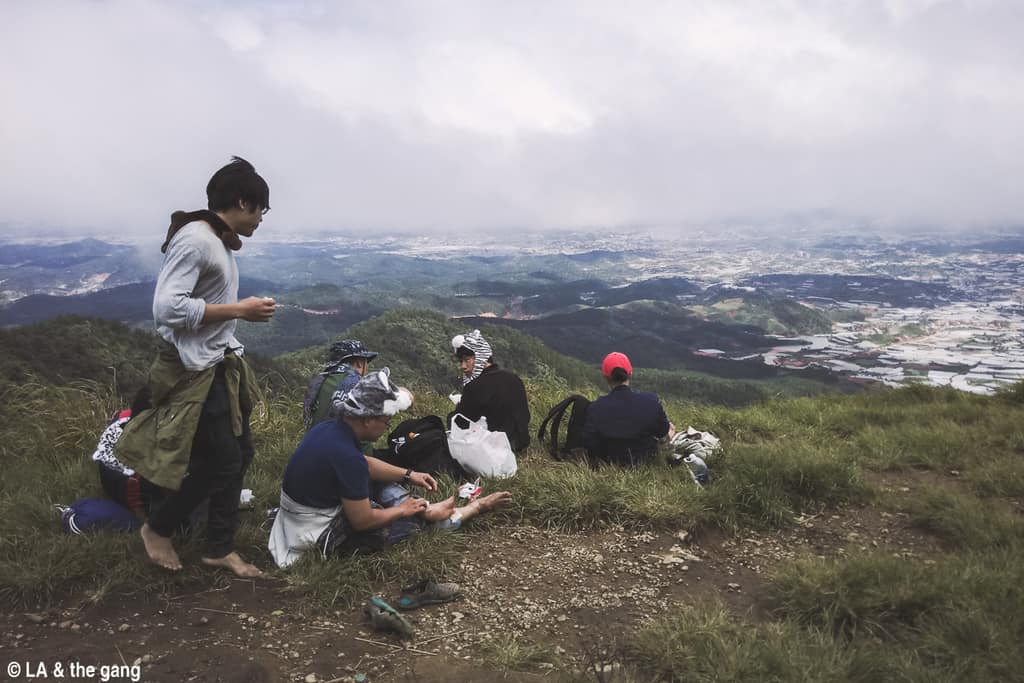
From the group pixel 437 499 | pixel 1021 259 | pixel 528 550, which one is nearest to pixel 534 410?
pixel 437 499

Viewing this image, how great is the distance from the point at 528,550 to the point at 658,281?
154058 millimetres

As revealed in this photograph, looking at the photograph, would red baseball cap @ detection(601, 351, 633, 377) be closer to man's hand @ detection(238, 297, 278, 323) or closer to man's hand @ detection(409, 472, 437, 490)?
man's hand @ detection(409, 472, 437, 490)

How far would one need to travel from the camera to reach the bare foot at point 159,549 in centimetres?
334

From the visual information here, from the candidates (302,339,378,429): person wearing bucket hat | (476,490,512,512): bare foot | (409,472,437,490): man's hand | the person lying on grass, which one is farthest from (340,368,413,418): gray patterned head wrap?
(476,490,512,512): bare foot

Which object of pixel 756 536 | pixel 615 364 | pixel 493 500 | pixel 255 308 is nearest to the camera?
pixel 255 308

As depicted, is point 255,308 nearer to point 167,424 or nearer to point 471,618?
point 167,424

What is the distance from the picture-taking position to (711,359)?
77.8 meters

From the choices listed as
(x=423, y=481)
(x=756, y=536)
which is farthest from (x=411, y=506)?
(x=756, y=536)

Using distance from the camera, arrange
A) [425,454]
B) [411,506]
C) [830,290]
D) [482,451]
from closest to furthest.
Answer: [411,506]
[482,451]
[425,454]
[830,290]

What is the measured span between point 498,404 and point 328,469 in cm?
230

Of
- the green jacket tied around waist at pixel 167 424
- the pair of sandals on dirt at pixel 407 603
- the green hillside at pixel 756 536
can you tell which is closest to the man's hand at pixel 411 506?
the green hillside at pixel 756 536

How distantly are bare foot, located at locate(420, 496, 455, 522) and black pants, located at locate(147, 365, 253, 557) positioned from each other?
127 cm

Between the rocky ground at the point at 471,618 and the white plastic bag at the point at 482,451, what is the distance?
820 mm

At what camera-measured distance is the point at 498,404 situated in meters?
5.47
